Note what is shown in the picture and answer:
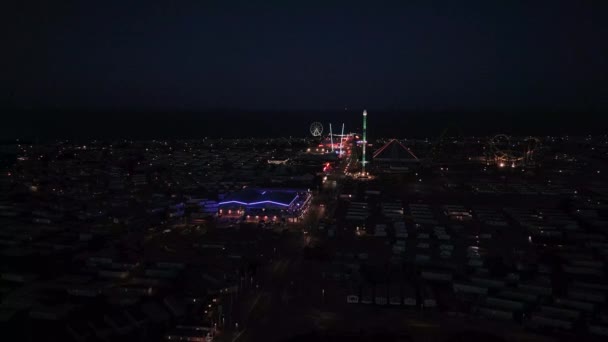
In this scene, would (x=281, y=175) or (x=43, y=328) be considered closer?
(x=43, y=328)

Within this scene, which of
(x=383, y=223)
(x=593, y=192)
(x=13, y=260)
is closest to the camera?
(x=13, y=260)

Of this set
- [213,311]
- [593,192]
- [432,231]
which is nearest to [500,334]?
[213,311]

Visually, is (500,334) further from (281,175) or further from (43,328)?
(281,175)

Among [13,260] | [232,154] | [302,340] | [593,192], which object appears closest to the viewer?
[302,340]

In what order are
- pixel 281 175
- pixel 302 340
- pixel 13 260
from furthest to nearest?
pixel 281 175 < pixel 13 260 < pixel 302 340

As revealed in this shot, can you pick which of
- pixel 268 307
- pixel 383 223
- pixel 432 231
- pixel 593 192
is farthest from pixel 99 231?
pixel 593 192

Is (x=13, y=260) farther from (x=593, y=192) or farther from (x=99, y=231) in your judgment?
(x=593, y=192)

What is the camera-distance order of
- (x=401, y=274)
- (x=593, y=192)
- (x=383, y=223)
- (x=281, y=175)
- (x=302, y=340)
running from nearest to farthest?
1. (x=302, y=340)
2. (x=401, y=274)
3. (x=383, y=223)
4. (x=593, y=192)
5. (x=281, y=175)

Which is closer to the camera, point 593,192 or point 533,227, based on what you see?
point 533,227
